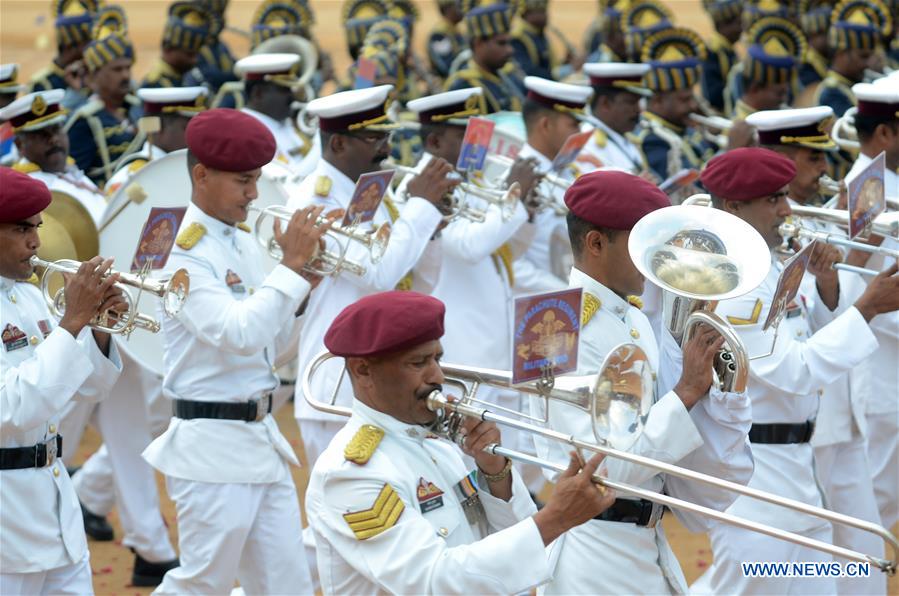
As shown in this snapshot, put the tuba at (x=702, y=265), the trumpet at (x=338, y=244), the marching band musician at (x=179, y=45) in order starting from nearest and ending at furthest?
the tuba at (x=702, y=265), the trumpet at (x=338, y=244), the marching band musician at (x=179, y=45)

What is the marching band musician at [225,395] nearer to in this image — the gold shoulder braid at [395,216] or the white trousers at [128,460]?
the gold shoulder braid at [395,216]

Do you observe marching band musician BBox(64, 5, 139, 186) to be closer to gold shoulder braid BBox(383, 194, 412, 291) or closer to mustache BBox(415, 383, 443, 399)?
gold shoulder braid BBox(383, 194, 412, 291)

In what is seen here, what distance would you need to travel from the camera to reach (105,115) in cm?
1112

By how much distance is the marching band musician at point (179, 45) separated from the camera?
12664 mm

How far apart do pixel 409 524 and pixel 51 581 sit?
6.96ft

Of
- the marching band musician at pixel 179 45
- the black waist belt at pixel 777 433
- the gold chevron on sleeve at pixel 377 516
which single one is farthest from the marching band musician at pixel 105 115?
the gold chevron on sleeve at pixel 377 516

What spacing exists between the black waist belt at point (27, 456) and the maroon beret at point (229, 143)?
138 cm

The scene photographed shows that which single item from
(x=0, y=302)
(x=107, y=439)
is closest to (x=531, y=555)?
(x=0, y=302)

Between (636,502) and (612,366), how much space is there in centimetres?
77

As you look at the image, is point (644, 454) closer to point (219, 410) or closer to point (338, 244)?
point (219, 410)

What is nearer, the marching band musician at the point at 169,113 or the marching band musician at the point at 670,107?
the marching band musician at the point at 169,113

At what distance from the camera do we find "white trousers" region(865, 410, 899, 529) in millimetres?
7547

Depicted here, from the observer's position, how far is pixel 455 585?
3928 mm

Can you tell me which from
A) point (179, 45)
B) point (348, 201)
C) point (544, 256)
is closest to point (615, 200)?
point (348, 201)
